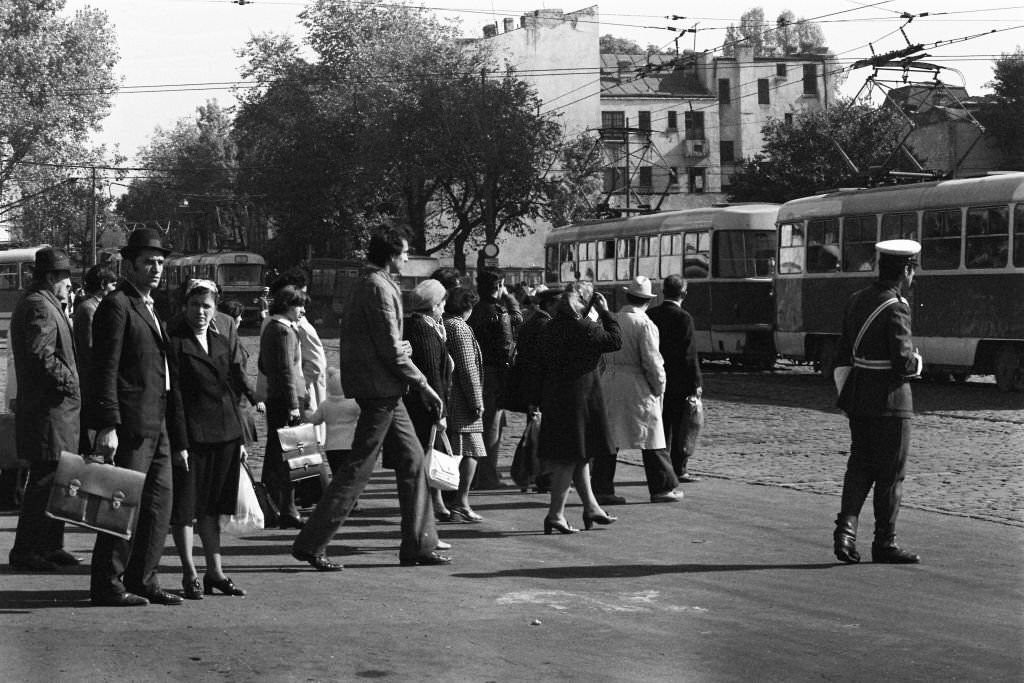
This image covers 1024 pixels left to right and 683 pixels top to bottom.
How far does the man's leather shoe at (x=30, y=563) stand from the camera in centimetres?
826

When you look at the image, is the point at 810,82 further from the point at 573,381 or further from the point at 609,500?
the point at 573,381

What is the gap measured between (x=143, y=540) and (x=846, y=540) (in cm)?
365

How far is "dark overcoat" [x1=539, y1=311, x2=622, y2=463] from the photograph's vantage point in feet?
31.3

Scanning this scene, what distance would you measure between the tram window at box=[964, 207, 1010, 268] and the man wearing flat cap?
13853mm

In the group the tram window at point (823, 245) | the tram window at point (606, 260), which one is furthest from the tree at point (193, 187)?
the tram window at point (823, 245)

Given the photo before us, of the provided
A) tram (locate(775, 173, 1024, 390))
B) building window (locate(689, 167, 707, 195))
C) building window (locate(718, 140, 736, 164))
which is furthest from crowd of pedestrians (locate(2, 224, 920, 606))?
building window (locate(718, 140, 736, 164))

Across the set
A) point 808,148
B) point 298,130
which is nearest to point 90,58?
point 298,130

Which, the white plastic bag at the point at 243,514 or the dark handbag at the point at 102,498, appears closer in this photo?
the dark handbag at the point at 102,498

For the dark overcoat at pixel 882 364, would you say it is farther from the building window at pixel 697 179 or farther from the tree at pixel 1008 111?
the building window at pixel 697 179

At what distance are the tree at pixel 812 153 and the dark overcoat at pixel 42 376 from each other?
58746mm

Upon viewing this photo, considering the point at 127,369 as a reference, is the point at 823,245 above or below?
above

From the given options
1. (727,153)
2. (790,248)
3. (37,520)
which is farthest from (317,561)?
(727,153)

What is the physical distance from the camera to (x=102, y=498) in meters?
7.04

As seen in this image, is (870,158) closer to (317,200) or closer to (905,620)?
(317,200)
